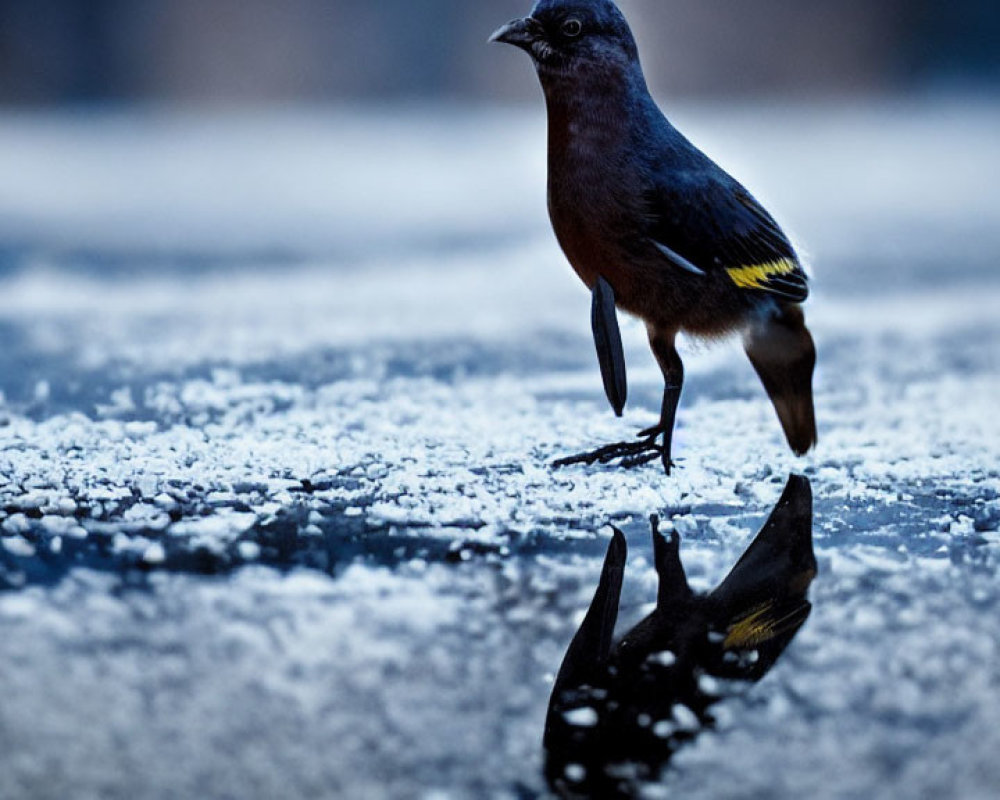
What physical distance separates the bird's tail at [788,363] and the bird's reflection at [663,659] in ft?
1.43

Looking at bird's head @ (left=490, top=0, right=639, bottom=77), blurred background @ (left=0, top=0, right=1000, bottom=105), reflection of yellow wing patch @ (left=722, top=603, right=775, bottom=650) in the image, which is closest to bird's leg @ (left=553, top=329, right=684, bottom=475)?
bird's head @ (left=490, top=0, right=639, bottom=77)

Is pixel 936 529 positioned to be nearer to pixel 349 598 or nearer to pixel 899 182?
pixel 349 598

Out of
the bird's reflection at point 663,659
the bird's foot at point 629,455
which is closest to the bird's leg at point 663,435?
the bird's foot at point 629,455

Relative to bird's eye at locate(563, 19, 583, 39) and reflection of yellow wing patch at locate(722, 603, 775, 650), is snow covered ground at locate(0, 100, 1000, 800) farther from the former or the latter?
bird's eye at locate(563, 19, 583, 39)

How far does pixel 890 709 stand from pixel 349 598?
2.84 ft

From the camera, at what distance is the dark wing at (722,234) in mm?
2842

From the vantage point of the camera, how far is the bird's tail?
3.03 metres

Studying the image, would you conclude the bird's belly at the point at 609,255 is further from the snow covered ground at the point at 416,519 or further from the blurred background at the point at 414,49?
the blurred background at the point at 414,49

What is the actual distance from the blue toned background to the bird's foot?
62mm

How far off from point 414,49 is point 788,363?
11.4m

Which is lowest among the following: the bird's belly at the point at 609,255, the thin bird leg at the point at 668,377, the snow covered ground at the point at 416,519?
the snow covered ground at the point at 416,519

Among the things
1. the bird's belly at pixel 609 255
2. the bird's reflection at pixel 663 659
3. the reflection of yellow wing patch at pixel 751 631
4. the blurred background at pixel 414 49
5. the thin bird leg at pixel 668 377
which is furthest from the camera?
the blurred background at pixel 414 49

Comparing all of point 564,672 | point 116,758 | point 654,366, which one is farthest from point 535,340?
point 116,758

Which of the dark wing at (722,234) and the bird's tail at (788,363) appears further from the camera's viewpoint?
the bird's tail at (788,363)
